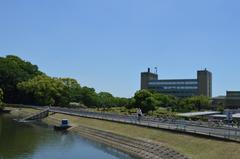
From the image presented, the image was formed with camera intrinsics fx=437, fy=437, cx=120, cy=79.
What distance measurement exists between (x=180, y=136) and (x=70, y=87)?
3778 inches

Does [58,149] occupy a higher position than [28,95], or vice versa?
[28,95]

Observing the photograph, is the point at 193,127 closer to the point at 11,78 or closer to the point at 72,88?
the point at 11,78

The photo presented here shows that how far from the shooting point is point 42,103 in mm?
120125

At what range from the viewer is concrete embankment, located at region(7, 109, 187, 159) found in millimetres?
38934

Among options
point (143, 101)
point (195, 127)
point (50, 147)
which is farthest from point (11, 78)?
point (195, 127)

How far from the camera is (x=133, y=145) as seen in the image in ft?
152

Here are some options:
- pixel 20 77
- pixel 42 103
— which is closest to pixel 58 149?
pixel 42 103

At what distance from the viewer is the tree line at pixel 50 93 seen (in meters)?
115

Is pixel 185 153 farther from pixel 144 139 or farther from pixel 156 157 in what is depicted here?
pixel 144 139

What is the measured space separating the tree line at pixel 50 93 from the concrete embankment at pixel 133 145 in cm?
3845

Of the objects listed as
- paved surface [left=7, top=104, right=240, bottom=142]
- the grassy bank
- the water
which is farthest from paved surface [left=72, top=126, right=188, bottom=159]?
paved surface [left=7, top=104, right=240, bottom=142]

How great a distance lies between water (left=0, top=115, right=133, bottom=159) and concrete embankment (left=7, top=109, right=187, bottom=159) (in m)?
1.27

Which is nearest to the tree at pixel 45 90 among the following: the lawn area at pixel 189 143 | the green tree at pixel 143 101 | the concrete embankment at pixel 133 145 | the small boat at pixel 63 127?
the green tree at pixel 143 101

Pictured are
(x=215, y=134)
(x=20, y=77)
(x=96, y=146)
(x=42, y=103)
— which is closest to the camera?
(x=215, y=134)
